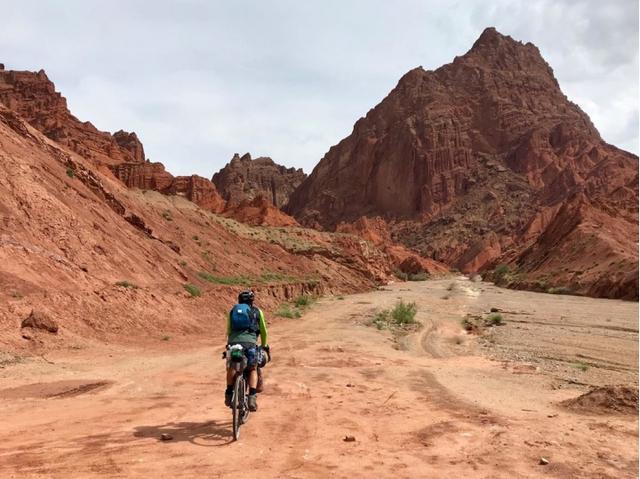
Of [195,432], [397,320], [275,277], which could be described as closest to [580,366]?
[195,432]

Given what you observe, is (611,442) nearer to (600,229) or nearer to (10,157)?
(10,157)

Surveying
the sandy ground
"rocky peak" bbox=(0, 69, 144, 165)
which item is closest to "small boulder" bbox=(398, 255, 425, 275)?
"rocky peak" bbox=(0, 69, 144, 165)

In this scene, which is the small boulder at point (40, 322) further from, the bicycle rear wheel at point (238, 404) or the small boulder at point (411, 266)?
the small boulder at point (411, 266)

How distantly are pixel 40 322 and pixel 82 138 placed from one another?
62069 millimetres

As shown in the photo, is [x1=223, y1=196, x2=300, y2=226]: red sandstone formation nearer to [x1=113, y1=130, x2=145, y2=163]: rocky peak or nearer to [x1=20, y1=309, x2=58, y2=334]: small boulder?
[x1=113, y1=130, x2=145, y2=163]: rocky peak

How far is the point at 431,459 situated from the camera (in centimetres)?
600

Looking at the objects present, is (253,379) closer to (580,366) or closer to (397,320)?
(580,366)

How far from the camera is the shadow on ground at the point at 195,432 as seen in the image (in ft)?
21.5

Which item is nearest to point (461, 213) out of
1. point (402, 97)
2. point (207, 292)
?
point (402, 97)

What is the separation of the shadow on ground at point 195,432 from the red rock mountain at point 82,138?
55010 mm

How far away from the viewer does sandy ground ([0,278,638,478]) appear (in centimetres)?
568

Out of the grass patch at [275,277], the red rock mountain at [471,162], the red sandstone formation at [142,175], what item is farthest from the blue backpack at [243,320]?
the red rock mountain at [471,162]

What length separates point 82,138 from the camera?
68.9m

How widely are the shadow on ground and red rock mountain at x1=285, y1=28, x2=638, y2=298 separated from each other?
4198 inches
